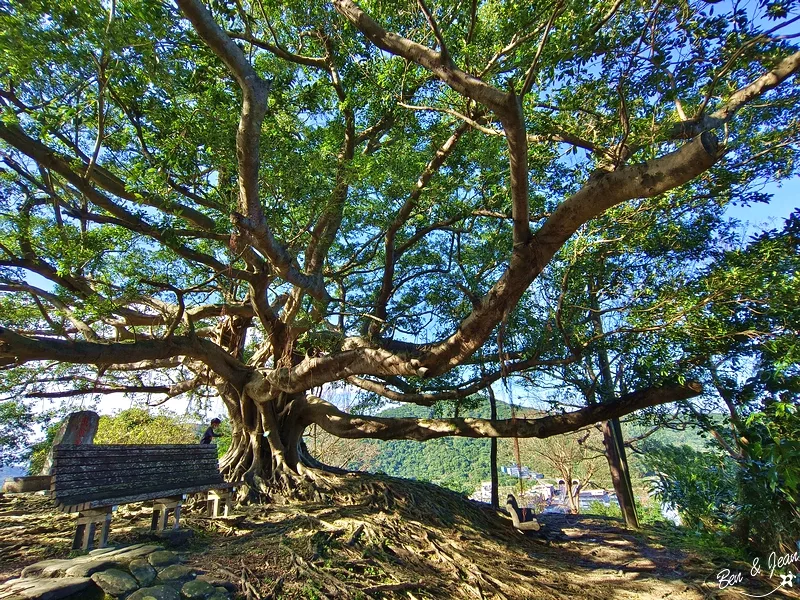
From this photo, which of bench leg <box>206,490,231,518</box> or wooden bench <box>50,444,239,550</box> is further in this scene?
bench leg <box>206,490,231,518</box>

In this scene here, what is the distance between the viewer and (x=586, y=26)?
387cm

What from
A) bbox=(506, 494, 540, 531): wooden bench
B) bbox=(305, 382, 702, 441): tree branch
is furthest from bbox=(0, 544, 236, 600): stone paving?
bbox=(506, 494, 540, 531): wooden bench

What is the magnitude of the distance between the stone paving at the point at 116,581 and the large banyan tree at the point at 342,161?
8.30 ft

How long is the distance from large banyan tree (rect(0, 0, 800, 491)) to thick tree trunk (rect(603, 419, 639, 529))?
349cm

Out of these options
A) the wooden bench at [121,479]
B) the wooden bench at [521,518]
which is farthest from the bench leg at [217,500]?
the wooden bench at [521,518]

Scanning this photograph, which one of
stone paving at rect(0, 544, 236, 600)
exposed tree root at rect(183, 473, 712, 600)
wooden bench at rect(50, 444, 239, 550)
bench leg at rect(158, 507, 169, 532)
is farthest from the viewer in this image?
bench leg at rect(158, 507, 169, 532)

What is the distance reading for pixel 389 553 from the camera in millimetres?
4652

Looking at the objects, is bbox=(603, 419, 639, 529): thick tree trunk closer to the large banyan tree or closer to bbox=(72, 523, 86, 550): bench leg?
the large banyan tree

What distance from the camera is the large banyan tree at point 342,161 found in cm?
355

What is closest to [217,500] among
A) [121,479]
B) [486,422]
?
[121,479]

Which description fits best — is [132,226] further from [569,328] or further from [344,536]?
[569,328]

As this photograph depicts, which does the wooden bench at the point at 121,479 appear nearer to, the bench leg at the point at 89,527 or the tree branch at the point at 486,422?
the bench leg at the point at 89,527

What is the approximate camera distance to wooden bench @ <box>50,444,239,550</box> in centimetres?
371

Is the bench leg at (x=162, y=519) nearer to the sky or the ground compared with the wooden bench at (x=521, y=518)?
nearer to the sky
